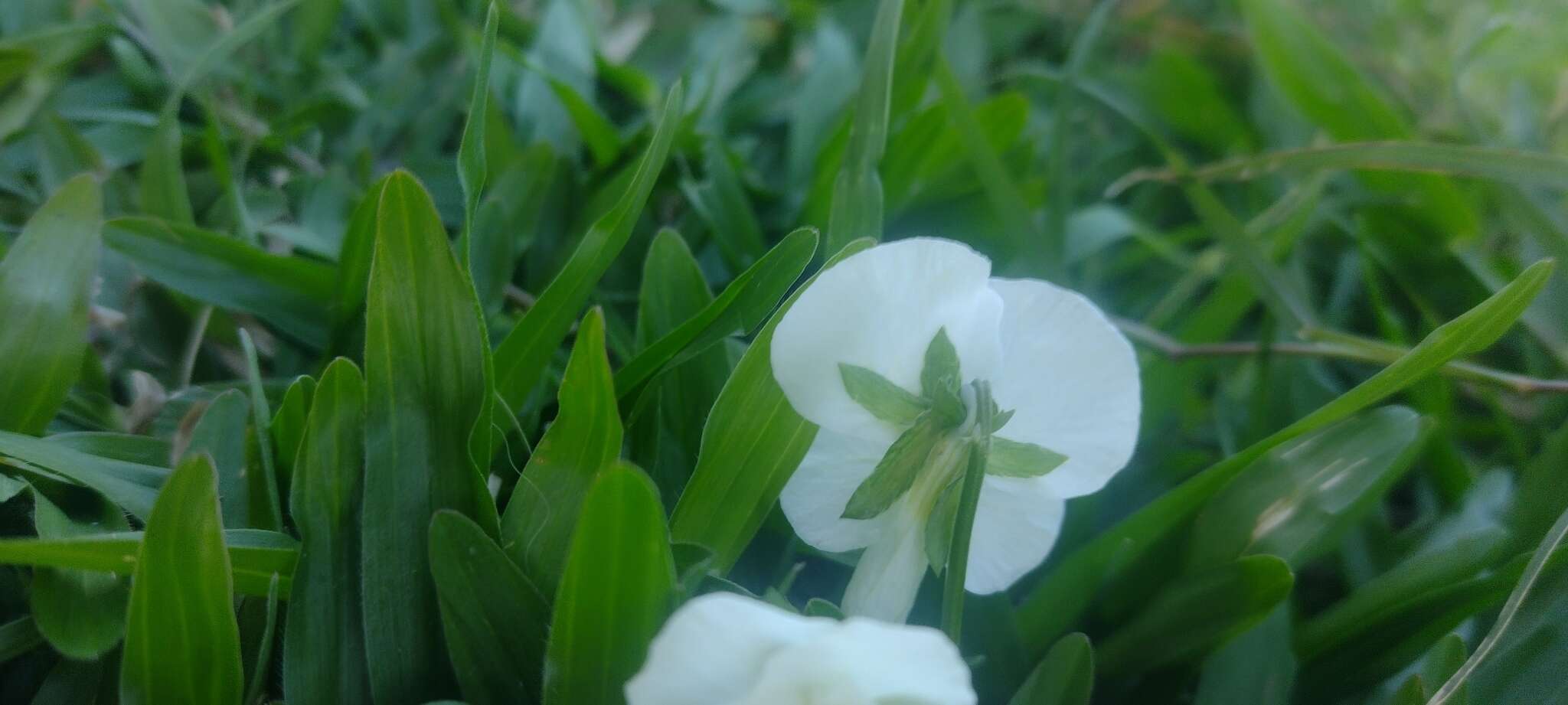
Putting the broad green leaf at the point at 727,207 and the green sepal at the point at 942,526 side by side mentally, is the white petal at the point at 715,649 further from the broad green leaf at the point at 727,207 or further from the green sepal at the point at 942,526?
the broad green leaf at the point at 727,207

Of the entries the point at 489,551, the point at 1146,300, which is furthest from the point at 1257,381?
the point at 489,551

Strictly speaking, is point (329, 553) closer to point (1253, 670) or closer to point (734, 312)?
point (734, 312)

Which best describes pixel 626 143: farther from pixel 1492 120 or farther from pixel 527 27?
pixel 1492 120

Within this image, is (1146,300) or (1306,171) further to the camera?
(1146,300)

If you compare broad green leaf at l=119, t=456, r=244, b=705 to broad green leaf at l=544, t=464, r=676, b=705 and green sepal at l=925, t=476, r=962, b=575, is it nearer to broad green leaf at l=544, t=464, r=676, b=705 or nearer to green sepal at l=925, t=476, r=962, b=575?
broad green leaf at l=544, t=464, r=676, b=705

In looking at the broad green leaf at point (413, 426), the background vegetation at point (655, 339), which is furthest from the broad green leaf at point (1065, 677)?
the broad green leaf at point (413, 426)

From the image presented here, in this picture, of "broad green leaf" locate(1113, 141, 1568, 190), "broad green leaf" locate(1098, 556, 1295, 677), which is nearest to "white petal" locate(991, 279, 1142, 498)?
"broad green leaf" locate(1098, 556, 1295, 677)
